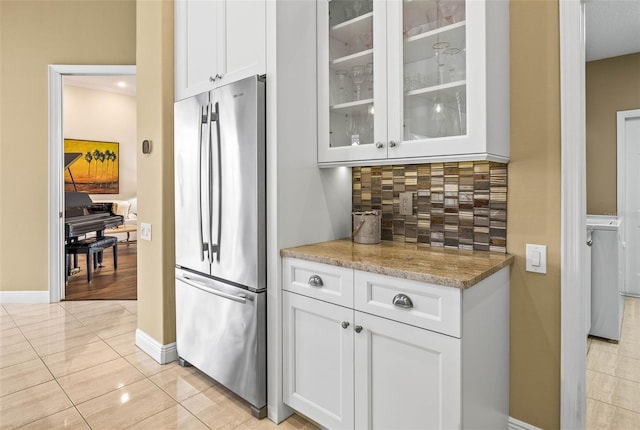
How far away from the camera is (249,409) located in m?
2.12

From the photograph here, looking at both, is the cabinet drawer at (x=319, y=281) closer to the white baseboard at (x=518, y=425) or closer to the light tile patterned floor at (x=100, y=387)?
the light tile patterned floor at (x=100, y=387)

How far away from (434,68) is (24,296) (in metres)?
4.60

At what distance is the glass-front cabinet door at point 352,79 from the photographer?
1.91 m

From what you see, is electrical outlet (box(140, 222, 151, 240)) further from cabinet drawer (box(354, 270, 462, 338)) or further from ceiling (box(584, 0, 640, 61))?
ceiling (box(584, 0, 640, 61))

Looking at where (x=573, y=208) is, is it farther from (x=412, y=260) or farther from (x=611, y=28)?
(x=611, y=28)

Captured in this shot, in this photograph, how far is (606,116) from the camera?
12.2 feet

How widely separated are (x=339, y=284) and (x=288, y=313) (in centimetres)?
39

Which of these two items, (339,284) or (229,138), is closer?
(339,284)

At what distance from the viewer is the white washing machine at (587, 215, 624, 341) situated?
289 centimetres

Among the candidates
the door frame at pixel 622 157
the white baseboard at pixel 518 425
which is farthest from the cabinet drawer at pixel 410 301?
the door frame at pixel 622 157

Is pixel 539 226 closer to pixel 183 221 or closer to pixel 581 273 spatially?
pixel 581 273

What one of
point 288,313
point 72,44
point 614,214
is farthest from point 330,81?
point 72,44

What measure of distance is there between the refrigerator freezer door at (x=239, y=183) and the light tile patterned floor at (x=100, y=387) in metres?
0.71

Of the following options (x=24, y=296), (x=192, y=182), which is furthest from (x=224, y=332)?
(x=24, y=296)
